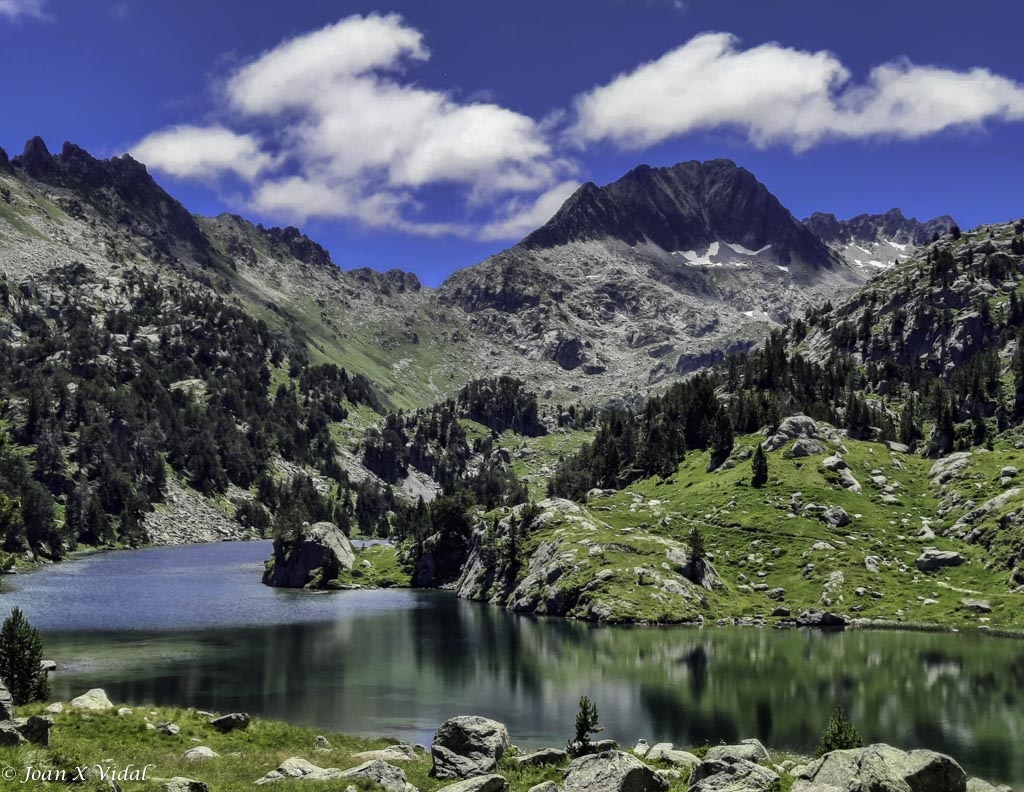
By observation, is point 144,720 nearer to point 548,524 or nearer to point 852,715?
point 852,715

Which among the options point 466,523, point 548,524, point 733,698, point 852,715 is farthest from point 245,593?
point 852,715

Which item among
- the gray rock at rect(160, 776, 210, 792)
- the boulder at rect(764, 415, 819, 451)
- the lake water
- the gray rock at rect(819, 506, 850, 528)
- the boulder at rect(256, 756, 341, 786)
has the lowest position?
the lake water

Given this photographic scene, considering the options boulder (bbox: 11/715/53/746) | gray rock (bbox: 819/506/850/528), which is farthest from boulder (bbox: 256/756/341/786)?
gray rock (bbox: 819/506/850/528)

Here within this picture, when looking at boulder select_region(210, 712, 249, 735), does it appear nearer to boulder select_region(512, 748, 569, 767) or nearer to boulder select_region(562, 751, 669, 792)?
boulder select_region(512, 748, 569, 767)

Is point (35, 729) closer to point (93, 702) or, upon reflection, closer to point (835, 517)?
point (93, 702)

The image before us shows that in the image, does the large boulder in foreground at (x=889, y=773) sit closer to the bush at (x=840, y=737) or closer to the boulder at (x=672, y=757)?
the boulder at (x=672, y=757)

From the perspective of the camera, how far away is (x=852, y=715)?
7119cm

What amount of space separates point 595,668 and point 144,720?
52.6m

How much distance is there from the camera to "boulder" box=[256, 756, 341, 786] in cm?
3735

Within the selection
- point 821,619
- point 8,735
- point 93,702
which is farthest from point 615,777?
point 821,619

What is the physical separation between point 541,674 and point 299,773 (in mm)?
54480

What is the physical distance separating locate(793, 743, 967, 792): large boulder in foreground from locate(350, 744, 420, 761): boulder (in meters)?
23.6

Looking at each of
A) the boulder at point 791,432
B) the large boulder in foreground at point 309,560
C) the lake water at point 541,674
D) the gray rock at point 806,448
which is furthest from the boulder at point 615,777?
the large boulder in foreground at point 309,560

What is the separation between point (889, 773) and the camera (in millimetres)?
29672
